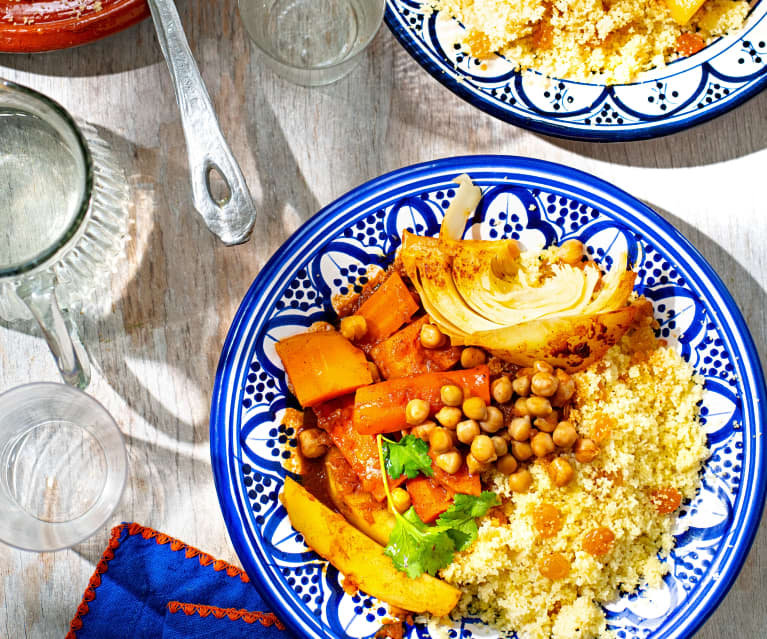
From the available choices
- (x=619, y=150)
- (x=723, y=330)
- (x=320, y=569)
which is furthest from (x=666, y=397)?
(x=320, y=569)

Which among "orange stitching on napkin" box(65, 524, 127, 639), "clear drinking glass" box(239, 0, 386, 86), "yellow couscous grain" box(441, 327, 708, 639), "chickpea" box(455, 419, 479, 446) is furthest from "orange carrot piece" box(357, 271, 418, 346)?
"orange stitching on napkin" box(65, 524, 127, 639)

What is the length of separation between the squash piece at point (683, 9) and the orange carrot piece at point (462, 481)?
981mm

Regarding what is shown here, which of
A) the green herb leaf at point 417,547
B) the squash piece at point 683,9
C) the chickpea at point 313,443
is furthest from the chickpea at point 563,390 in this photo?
the squash piece at point 683,9

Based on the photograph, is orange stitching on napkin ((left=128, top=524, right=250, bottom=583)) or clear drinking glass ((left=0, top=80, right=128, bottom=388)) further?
orange stitching on napkin ((left=128, top=524, right=250, bottom=583))

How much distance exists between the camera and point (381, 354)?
5.04 ft

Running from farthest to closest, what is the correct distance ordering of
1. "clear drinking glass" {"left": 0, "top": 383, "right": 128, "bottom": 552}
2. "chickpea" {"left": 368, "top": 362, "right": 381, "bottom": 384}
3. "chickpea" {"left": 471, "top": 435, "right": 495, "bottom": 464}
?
"clear drinking glass" {"left": 0, "top": 383, "right": 128, "bottom": 552}
"chickpea" {"left": 368, "top": 362, "right": 381, "bottom": 384}
"chickpea" {"left": 471, "top": 435, "right": 495, "bottom": 464}

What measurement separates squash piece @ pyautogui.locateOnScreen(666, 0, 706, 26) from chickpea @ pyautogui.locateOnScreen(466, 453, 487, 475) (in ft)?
3.16

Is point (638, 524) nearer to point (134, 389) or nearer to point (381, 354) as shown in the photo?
point (381, 354)

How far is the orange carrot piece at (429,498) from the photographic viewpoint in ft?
4.80

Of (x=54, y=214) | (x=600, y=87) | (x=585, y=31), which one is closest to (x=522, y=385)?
(x=600, y=87)

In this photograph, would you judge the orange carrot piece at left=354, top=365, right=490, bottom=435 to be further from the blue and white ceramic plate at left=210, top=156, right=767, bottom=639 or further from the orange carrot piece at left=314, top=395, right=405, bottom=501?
the blue and white ceramic plate at left=210, top=156, right=767, bottom=639

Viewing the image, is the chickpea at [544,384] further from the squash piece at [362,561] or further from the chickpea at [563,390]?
the squash piece at [362,561]

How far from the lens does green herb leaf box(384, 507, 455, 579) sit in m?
1.41

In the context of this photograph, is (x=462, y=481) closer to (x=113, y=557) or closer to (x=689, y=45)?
(x=113, y=557)
